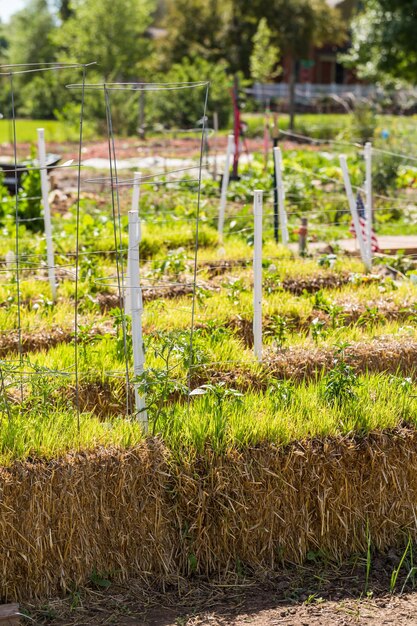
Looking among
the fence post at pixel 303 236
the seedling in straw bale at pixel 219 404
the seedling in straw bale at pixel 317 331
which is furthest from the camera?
the fence post at pixel 303 236

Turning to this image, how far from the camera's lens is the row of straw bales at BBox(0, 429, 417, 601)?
4.55m

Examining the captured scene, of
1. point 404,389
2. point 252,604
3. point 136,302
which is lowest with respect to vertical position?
point 252,604

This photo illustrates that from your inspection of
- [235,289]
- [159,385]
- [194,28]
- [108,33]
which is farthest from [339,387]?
[194,28]

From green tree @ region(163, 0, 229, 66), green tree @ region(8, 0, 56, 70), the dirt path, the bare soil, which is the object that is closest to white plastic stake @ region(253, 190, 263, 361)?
the bare soil

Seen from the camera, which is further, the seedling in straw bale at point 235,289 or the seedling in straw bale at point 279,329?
the seedling in straw bale at point 235,289

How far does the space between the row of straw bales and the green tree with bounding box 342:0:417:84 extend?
903 inches

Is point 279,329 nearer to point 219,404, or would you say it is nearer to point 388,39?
point 219,404

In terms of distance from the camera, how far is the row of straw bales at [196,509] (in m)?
4.55

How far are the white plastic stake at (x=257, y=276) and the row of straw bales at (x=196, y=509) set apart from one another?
4.90ft

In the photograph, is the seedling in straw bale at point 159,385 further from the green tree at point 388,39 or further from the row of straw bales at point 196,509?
the green tree at point 388,39

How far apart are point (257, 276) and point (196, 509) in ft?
6.45

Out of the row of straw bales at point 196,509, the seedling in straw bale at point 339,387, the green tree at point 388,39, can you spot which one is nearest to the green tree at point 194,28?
the green tree at point 388,39

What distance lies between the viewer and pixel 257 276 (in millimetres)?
6273

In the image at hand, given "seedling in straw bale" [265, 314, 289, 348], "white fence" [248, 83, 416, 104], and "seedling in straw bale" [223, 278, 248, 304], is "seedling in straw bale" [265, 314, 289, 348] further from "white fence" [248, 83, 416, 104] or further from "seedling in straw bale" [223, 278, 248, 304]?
"white fence" [248, 83, 416, 104]
